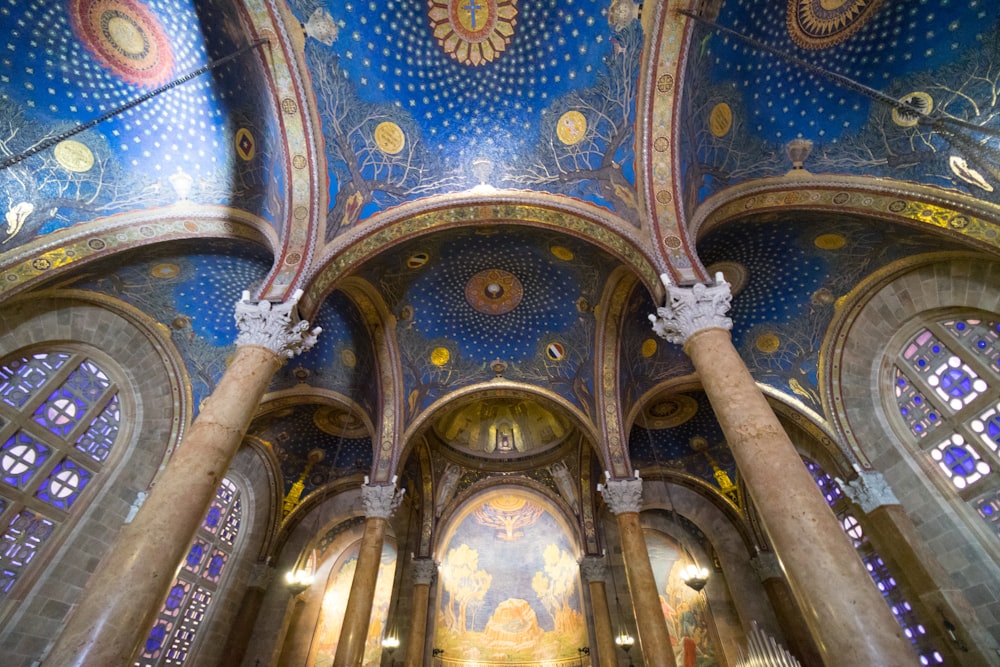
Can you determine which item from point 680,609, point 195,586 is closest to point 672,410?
point 680,609

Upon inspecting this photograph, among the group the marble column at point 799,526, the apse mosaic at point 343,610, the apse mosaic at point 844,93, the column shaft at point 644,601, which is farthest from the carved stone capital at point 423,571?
the apse mosaic at point 844,93

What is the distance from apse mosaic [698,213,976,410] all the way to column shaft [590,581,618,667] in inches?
311

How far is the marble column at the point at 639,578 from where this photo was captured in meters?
8.06

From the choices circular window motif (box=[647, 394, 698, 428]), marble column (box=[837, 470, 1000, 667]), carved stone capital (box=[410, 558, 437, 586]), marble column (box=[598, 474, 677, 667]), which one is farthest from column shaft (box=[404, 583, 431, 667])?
marble column (box=[837, 470, 1000, 667])

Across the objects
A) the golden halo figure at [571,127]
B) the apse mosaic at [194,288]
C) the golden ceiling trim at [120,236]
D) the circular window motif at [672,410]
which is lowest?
the golden ceiling trim at [120,236]

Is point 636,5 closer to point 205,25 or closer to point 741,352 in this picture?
point 205,25

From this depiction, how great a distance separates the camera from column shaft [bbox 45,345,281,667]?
12.4ft

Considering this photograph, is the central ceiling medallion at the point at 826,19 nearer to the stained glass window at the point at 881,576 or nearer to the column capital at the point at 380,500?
the stained glass window at the point at 881,576

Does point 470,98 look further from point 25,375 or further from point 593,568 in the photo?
point 593,568

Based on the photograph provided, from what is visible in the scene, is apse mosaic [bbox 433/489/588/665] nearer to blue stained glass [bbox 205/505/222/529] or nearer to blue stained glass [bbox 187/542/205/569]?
blue stained glass [bbox 205/505/222/529]

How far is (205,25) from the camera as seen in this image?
21.3 ft

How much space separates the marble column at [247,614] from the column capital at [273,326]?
953 cm

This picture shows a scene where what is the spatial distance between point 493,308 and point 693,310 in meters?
5.96

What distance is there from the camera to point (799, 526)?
416cm
